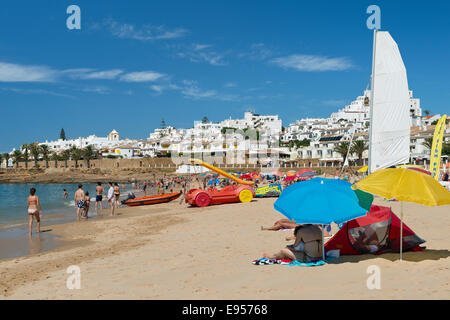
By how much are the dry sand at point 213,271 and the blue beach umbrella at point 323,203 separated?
0.88m

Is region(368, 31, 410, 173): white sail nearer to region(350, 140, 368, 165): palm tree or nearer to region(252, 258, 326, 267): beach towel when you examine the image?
region(252, 258, 326, 267): beach towel

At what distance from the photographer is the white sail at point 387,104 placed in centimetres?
1439

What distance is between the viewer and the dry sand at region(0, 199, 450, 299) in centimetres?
490

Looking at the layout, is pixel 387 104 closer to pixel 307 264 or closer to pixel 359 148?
pixel 307 264

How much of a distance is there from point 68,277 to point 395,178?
229 inches

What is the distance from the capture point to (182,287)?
17.5 feet

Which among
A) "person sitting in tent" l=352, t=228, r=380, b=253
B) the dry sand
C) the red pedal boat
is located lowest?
the red pedal boat

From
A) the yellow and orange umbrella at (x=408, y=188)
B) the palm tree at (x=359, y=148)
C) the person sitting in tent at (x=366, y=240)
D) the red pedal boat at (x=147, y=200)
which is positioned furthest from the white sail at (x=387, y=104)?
the palm tree at (x=359, y=148)

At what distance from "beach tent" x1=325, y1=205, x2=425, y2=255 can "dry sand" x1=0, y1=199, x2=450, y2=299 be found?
181 mm

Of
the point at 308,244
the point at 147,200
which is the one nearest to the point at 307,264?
the point at 308,244

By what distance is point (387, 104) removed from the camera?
14.4 m

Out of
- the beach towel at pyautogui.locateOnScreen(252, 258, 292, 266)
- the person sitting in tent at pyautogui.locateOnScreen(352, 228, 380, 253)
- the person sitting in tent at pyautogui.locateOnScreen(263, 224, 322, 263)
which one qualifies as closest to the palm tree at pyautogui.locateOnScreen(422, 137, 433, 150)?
the person sitting in tent at pyautogui.locateOnScreen(352, 228, 380, 253)
